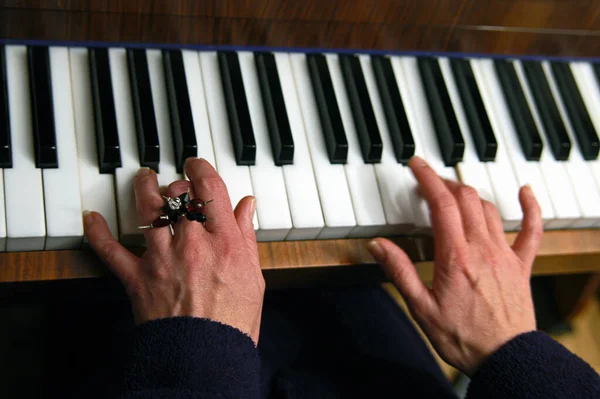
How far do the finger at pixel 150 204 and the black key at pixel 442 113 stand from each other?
52cm

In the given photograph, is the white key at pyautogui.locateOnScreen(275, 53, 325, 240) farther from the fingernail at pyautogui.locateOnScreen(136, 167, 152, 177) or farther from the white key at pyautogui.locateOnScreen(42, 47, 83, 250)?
the white key at pyautogui.locateOnScreen(42, 47, 83, 250)

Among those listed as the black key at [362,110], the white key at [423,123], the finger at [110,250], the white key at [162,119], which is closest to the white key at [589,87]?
the white key at [423,123]

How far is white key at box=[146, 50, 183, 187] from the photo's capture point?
1018mm

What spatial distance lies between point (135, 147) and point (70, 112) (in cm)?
11

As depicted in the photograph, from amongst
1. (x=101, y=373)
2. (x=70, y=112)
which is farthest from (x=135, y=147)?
(x=101, y=373)

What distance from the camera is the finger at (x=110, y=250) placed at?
0.90 meters

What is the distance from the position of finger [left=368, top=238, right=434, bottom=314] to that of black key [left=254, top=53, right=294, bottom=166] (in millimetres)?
201

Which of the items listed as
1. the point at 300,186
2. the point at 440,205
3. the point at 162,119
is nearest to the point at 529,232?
the point at 440,205

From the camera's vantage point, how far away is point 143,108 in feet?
3.39

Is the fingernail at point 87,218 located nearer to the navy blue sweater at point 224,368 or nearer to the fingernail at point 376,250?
the navy blue sweater at point 224,368

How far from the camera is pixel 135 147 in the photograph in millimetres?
1017

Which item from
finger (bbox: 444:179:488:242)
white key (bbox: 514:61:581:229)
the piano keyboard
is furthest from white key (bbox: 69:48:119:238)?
white key (bbox: 514:61:581:229)

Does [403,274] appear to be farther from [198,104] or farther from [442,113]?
[198,104]

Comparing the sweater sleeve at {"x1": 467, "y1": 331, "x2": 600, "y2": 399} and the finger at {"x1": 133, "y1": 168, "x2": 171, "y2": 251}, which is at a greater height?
the finger at {"x1": 133, "y1": 168, "x2": 171, "y2": 251}
